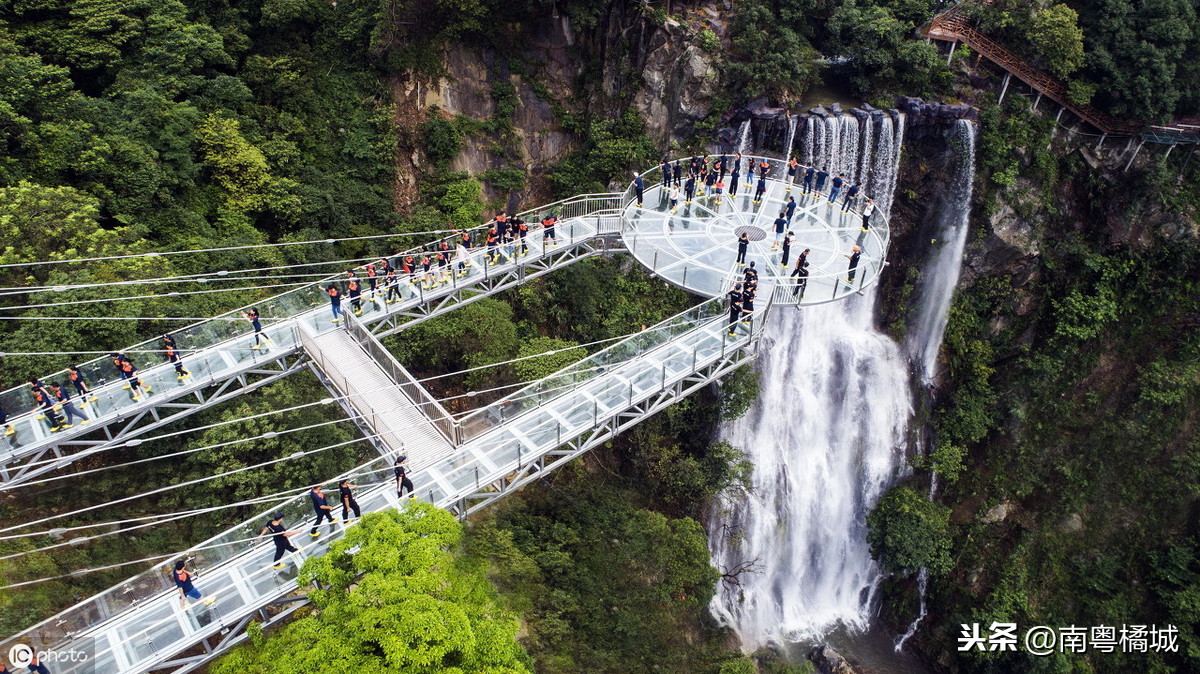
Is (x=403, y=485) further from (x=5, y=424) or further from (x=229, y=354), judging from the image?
(x=5, y=424)

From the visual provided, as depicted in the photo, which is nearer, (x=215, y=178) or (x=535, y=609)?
(x=535, y=609)

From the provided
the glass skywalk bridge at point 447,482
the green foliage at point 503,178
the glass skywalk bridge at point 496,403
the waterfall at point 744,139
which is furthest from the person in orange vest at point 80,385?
the waterfall at point 744,139

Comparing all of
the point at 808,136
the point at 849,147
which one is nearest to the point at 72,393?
the point at 808,136

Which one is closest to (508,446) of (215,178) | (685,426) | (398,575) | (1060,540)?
(398,575)

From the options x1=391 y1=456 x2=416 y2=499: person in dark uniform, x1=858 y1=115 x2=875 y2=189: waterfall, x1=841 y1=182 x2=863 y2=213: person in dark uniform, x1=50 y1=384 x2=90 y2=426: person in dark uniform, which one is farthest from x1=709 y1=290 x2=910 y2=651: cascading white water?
x1=50 y1=384 x2=90 y2=426: person in dark uniform

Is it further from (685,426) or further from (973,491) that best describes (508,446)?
(973,491)

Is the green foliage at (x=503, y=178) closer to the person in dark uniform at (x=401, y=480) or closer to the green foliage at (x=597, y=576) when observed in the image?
the green foliage at (x=597, y=576)

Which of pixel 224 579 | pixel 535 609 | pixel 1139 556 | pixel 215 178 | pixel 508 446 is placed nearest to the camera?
pixel 224 579
